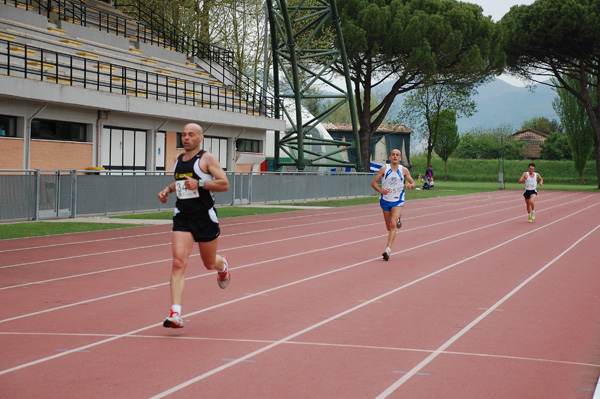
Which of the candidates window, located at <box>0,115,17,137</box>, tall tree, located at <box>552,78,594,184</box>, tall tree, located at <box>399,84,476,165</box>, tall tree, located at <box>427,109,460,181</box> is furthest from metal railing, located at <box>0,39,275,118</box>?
tall tree, located at <box>427,109,460,181</box>

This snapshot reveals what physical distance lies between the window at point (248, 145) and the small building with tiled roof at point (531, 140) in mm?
110360

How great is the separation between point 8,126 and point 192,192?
2102 centimetres

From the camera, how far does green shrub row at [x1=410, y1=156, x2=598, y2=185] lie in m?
90.1

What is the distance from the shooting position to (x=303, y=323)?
336 inches

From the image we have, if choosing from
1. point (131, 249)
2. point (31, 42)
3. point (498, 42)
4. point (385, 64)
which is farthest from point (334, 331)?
point (498, 42)

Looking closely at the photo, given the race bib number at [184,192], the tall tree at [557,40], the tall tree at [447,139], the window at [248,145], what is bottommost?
the race bib number at [184,192]

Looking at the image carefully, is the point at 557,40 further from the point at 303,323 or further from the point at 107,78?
the point at 303,323

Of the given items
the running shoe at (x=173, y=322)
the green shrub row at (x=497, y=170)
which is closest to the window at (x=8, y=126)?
the running shoe at (x=173, y=322)

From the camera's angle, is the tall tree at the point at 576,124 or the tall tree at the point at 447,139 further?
the tall tree at the point at 447,139

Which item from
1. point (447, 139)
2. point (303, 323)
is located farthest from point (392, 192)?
point (447, 139)

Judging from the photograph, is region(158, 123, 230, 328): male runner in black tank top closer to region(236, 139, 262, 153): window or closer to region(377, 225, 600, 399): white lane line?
region(377, 225, 600, 399): white lane line

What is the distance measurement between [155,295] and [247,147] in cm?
3358

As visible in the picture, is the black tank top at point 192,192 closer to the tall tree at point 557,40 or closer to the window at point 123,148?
the window at point 123,148

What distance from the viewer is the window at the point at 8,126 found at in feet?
89.1
